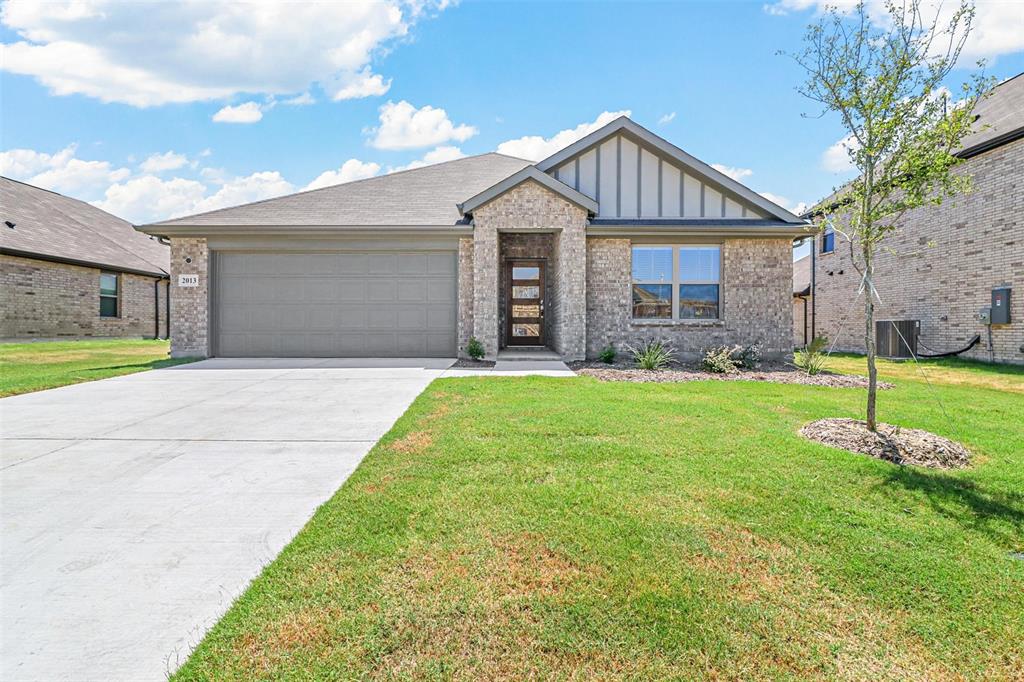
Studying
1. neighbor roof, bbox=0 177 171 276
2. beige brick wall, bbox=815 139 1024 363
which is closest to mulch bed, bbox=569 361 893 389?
beige brick wall, bbox=815 139 1024 363

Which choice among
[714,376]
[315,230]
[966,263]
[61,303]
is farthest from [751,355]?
[61,303]

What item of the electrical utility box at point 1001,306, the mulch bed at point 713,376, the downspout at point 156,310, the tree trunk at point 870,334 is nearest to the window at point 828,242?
the electrical utility box at point 1001,306

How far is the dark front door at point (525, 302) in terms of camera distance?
47.4 feet

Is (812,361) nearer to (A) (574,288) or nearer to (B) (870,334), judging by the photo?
(A) (574,288)

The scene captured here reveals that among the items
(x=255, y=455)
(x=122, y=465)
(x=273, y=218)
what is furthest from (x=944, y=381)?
(x=273, y=218)

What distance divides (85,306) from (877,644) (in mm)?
25587

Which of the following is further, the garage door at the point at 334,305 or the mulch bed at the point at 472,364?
the garage door at the point at 334,305

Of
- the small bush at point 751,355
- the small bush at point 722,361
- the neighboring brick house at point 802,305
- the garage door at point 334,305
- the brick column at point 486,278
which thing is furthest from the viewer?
the neighboring brick house at point 802,305

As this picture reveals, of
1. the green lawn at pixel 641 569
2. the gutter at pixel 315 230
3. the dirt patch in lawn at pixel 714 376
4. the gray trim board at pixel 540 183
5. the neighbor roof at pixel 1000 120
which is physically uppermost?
the neighbor roof at pixel 1000 120

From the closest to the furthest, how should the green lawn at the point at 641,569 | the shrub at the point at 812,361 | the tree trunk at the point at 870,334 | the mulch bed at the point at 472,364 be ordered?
the green lawn at the point at 641,569 < the tree trunk at the point at 870,334 < the shrub at the point at 812,361 < the mulch bed at the point at 472,364

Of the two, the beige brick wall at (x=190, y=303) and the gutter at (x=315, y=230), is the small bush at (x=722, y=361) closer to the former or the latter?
the gutter at (x=315, y=230)

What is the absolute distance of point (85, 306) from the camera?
63.4 feet

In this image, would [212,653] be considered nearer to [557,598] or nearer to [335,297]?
[557,598]

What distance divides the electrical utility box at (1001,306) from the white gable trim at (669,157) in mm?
5372
